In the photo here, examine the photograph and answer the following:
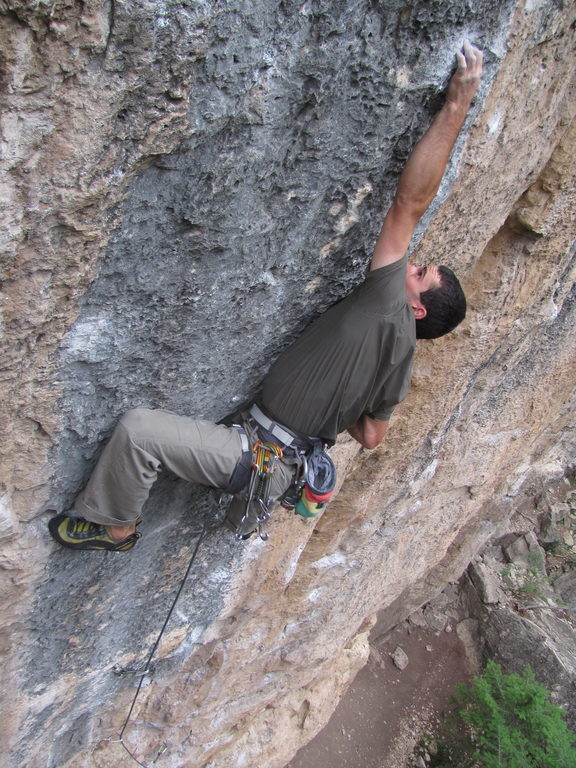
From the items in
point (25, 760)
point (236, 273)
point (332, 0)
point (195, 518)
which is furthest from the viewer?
point (25, 760)

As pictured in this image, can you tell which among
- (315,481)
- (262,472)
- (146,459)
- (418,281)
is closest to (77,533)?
(146,459)

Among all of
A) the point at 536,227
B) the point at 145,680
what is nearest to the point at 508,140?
the point at 536,227

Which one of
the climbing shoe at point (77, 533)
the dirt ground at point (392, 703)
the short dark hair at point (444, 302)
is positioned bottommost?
the dirt ground at point (392, 703)

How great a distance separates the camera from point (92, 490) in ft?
7.89

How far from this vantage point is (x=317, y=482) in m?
2.83

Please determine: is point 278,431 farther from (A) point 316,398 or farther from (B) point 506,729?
(B) point 506,729

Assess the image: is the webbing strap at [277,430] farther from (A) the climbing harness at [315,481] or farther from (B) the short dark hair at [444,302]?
(B) the short dark hair at [444,302]

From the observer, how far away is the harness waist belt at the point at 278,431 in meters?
2.71

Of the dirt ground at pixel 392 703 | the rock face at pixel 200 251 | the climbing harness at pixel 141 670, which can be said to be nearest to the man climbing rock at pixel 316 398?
the rock face at pixel 200 251

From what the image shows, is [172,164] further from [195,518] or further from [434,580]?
[434,580]

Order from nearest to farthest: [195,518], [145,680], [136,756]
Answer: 1. [195,518]
2. [145,680]
3. [136,756]

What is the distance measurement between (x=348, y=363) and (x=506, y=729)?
246 inches

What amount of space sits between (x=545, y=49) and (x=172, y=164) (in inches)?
68.1

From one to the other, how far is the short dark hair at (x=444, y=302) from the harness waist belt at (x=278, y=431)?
79cm
